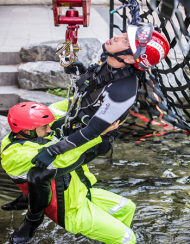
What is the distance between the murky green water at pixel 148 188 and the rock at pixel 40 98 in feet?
5.81

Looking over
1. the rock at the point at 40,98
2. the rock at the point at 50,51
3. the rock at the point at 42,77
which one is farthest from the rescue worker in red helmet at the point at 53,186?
the rock at the point at 50,51

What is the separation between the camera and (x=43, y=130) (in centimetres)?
282

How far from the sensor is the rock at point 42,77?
6621mm

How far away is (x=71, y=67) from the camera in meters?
3.07

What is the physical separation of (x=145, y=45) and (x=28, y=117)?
1.24 metres

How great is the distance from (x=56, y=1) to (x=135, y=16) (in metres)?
1.02

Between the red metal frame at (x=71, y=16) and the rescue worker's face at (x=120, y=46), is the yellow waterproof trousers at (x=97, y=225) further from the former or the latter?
the red metal frame at (x=71, y=16)

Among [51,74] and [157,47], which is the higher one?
[157,47]

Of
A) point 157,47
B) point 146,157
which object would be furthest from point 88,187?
point 146,157

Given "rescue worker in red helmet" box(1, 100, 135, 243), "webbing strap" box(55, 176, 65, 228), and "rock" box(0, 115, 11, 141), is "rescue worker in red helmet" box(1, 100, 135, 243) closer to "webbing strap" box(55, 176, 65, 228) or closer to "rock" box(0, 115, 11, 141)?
"webbing strap" box(55, 176, 65, 228)

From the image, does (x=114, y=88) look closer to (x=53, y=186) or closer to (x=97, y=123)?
(x=97, y=123)

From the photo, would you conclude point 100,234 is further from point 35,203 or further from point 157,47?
point 157,47

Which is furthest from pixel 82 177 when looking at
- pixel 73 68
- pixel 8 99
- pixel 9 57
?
pixel 9 57

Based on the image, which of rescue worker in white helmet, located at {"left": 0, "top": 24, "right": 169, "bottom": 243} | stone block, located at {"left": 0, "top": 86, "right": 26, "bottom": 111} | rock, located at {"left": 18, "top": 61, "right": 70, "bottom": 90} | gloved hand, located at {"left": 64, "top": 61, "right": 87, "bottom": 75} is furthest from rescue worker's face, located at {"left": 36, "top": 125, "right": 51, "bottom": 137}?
rock, located at {"left": 18, "top": 61, "right": 70, "bottom": 90}
